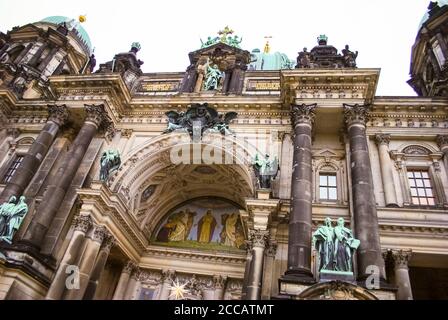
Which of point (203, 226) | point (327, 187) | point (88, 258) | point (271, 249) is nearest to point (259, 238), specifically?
point (271, 249)

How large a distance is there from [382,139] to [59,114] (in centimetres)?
1482

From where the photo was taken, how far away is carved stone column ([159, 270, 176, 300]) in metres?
17.7

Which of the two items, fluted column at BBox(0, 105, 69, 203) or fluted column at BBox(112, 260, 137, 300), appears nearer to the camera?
fluted column at BBox(0, 105, 69, 203)

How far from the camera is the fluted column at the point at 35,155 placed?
15133mm

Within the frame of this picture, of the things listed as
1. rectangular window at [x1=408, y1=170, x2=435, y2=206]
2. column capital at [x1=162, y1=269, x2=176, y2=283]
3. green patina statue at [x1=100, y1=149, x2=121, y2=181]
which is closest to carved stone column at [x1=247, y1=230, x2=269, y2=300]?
rectangular window at [x1=408, y1=170, x2=435, y2=206]

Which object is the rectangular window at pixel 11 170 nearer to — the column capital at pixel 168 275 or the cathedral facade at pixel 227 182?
the cathedral facade at pixel 227 182

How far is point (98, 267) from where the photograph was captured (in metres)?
14.9

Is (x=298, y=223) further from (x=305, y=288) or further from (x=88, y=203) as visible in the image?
(x=88, y=203)

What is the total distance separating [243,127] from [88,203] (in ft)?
25.0

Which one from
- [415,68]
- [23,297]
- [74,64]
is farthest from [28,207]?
[415,68]

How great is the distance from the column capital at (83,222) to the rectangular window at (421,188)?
41.6 ft

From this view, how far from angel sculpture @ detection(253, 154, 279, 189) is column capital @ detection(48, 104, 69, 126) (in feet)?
31.0

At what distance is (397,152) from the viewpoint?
605 inches

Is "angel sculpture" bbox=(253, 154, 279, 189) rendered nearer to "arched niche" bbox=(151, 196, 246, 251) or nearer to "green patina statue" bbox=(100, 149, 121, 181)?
"arched niche" bbox=(151, 196, 246, 251)
